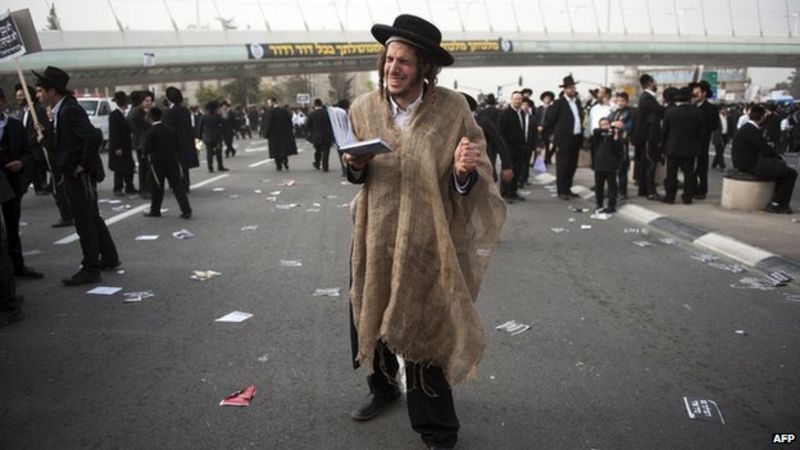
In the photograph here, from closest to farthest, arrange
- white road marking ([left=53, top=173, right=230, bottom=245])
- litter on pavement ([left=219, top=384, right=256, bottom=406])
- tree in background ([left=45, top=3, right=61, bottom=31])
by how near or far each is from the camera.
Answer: litter on pavement ([left=219, top=384, right=256, bottom=406])
white road marking ([left=53, top=173, right=230, bottom=245])
tree in background ([left=45, top=3, right=61, bottom=31])

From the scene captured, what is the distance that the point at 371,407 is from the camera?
3.25 m

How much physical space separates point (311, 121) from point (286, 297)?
40.3 feet

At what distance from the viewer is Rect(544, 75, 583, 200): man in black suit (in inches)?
422

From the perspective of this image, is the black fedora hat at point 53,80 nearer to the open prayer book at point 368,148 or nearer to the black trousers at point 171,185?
the black trousers at point 171,185

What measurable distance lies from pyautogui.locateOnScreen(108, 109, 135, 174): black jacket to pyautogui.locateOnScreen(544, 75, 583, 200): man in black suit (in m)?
7.62

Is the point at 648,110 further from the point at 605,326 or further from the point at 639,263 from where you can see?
the point at 605,326

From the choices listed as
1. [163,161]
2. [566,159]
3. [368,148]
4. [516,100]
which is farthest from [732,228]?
[163,161]

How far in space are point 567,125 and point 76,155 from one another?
25.6 feet

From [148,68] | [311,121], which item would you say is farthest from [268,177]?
[148,68]

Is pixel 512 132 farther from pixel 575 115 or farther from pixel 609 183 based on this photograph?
pixel 609 183

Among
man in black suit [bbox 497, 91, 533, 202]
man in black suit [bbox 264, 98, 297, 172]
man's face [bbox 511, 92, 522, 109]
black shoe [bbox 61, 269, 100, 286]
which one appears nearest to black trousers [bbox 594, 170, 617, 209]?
man in black suit [bbox 497, 91, 533, 202]

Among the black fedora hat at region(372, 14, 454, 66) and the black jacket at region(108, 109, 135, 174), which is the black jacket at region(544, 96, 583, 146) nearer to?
the black jacket at region(108, 109, 135, 174)

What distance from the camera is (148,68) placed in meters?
47.8

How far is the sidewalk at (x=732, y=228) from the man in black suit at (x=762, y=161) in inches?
11.9
